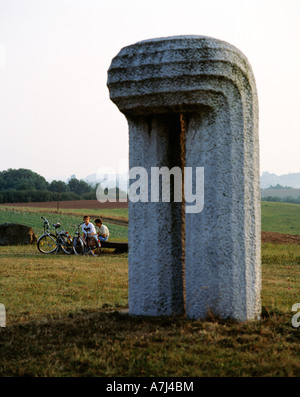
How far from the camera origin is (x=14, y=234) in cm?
1814

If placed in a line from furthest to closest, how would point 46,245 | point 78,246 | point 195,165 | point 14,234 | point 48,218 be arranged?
point 48,218 → point 14,234 → point 46,245 → point 78,246 → point 195,165

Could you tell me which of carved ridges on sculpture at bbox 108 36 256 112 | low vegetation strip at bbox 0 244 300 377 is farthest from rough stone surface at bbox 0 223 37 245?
carved ridges on sculpture at bbox 108 36 256 112

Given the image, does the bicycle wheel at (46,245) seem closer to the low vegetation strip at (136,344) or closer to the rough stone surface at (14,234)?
the rough stone surface at (14,234)

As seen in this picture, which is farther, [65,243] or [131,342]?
[65,243]

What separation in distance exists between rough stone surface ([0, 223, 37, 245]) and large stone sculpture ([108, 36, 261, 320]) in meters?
13.6

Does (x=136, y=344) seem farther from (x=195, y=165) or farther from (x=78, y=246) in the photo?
(x=78, y=246)

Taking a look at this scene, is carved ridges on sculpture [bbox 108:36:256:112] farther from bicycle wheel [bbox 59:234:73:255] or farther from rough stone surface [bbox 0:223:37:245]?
rough stone surface [bbox 0:223:37:245]

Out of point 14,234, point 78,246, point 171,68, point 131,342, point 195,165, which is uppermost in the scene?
point 171,68

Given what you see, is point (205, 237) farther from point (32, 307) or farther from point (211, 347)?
point (32, 307)

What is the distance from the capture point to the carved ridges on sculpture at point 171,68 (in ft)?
15.7

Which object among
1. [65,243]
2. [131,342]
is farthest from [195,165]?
[65,243]

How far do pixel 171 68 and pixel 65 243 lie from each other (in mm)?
12287

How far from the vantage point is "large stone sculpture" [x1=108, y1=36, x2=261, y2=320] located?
4.87 m
